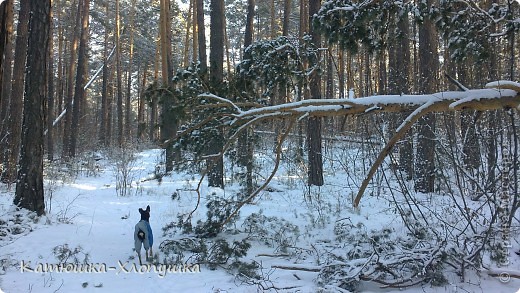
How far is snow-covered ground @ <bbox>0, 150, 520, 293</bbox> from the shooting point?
174 inches

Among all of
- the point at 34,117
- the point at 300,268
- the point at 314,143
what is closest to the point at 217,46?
the point at 314,143

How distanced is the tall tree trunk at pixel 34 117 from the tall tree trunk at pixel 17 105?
9.58 ft

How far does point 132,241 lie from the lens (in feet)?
20.3

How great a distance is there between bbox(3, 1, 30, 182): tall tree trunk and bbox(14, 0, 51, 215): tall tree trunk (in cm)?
292

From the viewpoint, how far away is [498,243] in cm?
446

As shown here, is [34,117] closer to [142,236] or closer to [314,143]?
[142,236]

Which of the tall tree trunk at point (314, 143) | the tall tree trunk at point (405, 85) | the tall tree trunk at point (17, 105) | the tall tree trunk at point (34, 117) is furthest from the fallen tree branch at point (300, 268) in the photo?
the tall tree trunk at point (17, 105)

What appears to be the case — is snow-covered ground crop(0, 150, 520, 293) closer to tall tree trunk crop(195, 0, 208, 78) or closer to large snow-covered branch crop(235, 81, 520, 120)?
large snow-covered branch crop(235, 81, 520, 120)

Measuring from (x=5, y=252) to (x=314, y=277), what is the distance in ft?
13.4

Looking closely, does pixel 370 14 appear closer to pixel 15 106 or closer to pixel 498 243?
pixel 498 243

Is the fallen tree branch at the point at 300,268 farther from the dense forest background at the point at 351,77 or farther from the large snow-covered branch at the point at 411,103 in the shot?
the large snow-covered branch at the point at 411,103

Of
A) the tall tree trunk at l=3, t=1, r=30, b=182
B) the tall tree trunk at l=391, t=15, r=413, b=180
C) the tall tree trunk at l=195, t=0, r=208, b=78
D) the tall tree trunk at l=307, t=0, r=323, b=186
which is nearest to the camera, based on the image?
the tall tree trunk at l=391, t=15, r=413, b=180

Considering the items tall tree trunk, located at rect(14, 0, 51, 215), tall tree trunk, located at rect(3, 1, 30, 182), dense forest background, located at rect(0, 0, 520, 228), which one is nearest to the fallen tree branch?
dense forest background, located at rect(0, 0, 520, 228)

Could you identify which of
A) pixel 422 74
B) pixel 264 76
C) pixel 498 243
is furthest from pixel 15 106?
pixel 498 243
